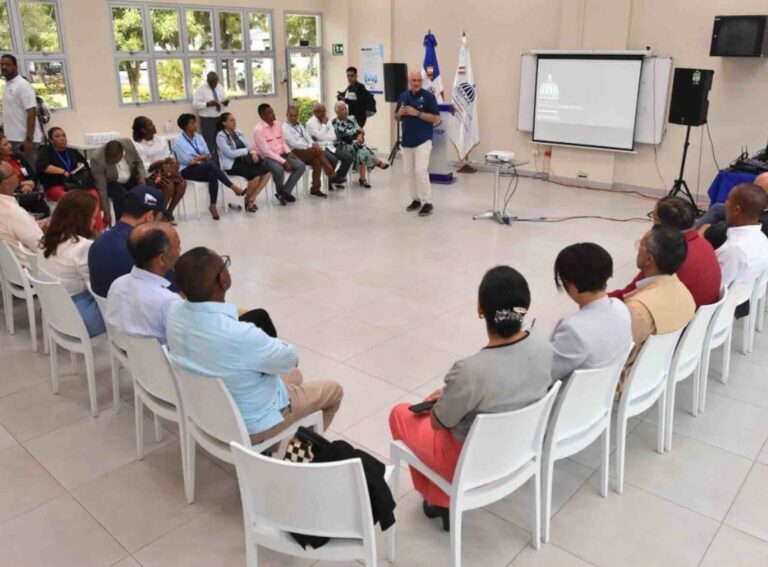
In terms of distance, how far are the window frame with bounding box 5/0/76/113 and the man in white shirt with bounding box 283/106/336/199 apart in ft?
10.2

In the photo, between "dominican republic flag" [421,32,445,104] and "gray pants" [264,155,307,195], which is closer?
"gray pants" [264,155,307,195]

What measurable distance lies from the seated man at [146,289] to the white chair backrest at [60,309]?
1.47 feet

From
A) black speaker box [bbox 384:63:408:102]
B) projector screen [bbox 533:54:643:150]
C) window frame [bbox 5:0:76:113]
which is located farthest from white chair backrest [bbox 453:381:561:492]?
window frame [bbox 5:0:76:113]

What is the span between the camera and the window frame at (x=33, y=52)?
7969 millimetres

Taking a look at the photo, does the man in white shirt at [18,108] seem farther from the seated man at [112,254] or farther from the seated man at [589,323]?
the seated man at [589,323]

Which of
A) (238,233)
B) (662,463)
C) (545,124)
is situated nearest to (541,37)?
(545,124)

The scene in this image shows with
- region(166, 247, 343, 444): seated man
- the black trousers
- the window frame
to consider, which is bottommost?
the black trousers

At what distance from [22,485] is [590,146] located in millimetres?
7785

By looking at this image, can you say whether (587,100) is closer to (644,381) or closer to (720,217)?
(720,217)

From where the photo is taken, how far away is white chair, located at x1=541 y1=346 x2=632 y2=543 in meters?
2.22

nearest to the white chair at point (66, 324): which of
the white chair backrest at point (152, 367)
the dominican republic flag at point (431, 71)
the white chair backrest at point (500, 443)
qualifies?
the white chair backrest at point (152, 367)

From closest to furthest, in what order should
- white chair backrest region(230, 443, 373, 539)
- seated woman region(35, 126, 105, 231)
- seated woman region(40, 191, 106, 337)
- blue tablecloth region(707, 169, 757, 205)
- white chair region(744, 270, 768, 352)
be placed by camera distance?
white chair backrest region(230, 443, 373, 539) < seated woman region(40, 191, 106, 337) < white chair region(744, 270, 768, 352) < blue tablecloth region(707, 169, 757, 205) < seated woman region(35, 126, 105, 231)

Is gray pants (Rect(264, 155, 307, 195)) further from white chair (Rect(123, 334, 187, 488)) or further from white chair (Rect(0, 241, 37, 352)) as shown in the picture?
white chair (Rect(123, 334, 187, 488))

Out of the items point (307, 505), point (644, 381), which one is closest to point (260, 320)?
point (307, 505)
